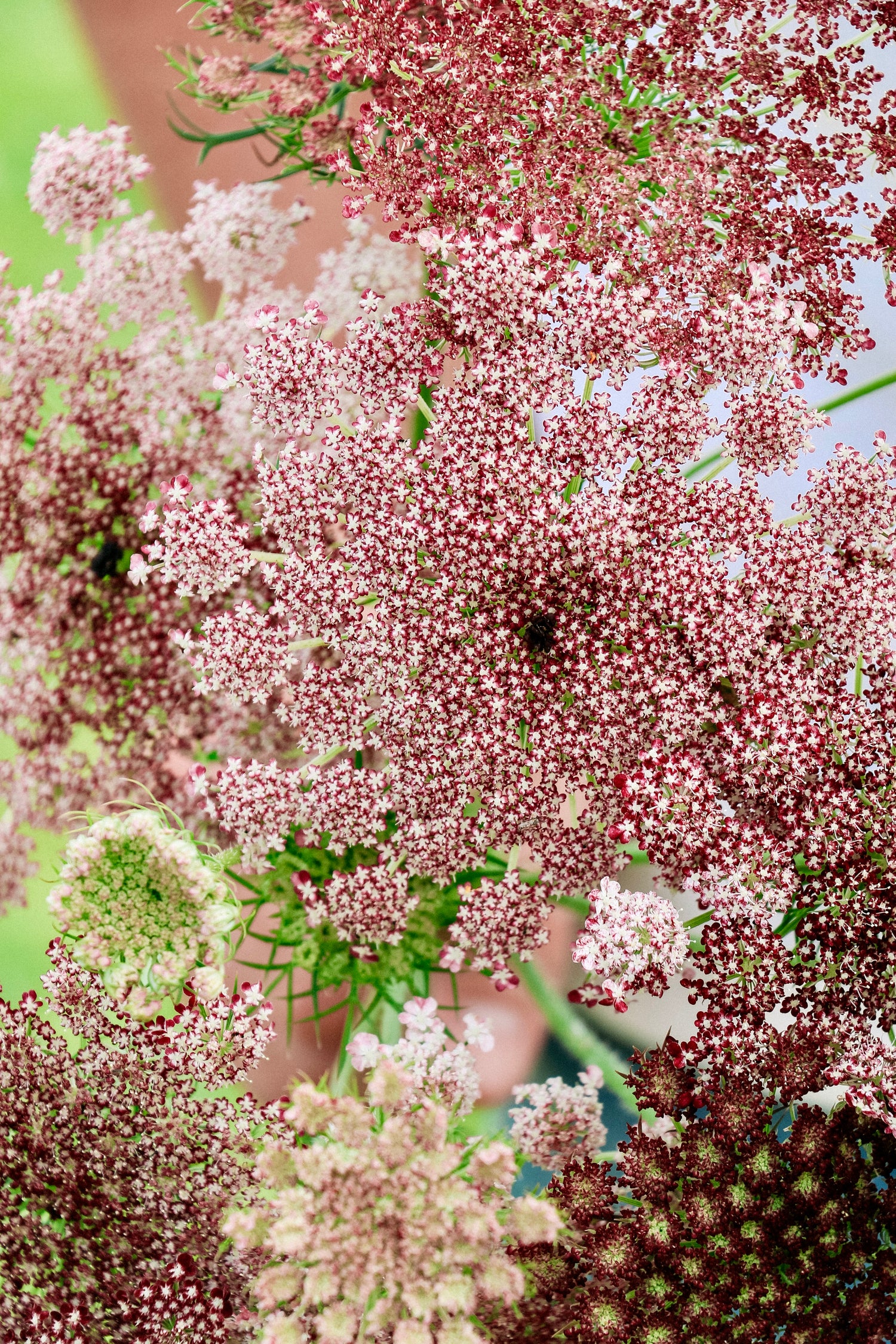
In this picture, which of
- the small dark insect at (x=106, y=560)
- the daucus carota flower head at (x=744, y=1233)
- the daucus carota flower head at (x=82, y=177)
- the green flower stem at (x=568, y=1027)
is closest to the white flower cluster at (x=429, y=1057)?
the daucus carota flower head at (x=744, y=1233)

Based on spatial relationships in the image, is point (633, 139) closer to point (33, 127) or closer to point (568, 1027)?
point (33, 127)

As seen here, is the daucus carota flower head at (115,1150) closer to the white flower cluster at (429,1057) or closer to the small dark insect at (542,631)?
the white flower cluster at (429,1057)

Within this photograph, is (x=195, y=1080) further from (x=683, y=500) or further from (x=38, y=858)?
(x=683, y=500)

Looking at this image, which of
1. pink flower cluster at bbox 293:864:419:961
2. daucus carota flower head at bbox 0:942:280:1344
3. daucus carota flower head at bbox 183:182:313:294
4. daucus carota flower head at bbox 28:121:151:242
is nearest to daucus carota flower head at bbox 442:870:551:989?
pink flower cluster at bbox 293:864:419:961

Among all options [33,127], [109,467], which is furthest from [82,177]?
[109,467]

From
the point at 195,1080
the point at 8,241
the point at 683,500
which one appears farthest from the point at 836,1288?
the point at 8,241

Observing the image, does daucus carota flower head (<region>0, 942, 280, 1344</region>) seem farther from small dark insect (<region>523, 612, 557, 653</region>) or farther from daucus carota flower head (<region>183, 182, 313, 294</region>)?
daucus carota flower head (<region>183, 182, 313, 294</region>)
